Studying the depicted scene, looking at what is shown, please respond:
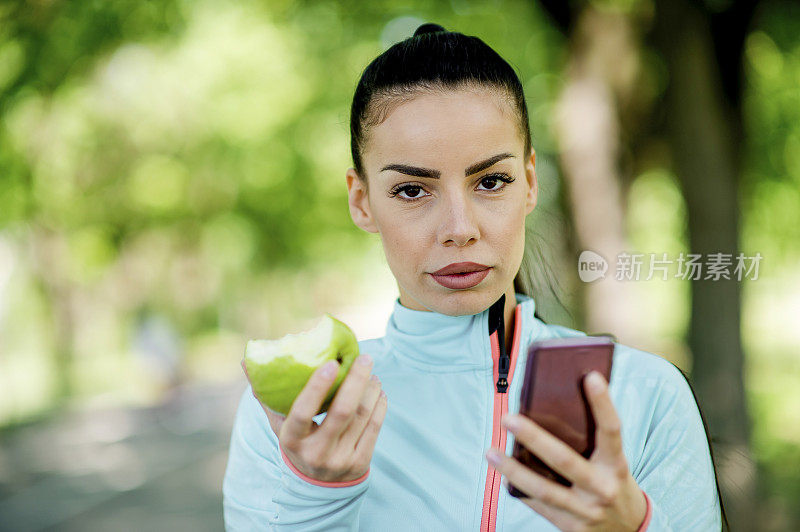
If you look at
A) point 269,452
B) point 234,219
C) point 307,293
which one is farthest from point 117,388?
point 269,452

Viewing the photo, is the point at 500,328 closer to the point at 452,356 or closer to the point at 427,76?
the point at 452,356

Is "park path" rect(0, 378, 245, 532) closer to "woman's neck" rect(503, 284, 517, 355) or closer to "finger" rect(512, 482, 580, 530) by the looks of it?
"woman's neck" rect(503, 284, 517, 355)

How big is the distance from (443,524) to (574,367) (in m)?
0.63

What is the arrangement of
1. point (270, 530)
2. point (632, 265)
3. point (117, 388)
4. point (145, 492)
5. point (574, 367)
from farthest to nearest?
point (117, 388)
point (145, 492)
point (632, 265)
point (270, 530)
point (574, 367)

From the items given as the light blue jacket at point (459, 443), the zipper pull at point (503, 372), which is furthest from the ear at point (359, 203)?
the zipper pull at point (503, 372)

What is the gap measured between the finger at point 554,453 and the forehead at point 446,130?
0.72 m

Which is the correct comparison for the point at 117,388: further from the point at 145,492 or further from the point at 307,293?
the point at 307,293

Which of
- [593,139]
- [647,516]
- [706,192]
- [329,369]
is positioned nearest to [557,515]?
[647,516]

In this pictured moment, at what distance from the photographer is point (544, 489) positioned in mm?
1425

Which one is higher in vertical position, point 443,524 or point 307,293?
point 443,524

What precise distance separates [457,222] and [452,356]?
1.41ft

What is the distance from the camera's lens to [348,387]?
5.01 ft

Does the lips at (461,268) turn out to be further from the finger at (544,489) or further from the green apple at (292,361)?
the finger at (544,489)

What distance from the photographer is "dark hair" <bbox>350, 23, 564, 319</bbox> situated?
6.45 ft
